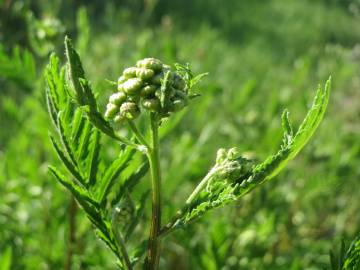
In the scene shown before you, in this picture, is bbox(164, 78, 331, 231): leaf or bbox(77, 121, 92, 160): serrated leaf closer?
bbox(164, 78, 331, 231): leaf

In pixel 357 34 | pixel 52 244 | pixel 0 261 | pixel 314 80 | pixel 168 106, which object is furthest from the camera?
pixel 357 34

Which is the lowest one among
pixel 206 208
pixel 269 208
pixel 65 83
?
pixel 206 208

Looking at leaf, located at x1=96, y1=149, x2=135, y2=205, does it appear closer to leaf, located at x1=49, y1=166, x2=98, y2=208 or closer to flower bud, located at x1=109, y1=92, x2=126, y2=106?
leaf, located at x1=49, y1=166, x2=98, y2=208

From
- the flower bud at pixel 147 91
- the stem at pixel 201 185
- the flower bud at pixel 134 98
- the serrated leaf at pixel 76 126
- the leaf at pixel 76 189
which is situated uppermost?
the serrated leaf at pixel 76 126

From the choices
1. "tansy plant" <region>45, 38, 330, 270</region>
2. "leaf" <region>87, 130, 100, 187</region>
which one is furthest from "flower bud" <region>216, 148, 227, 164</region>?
"leaf" <region>87, 130, 100, 187</region>

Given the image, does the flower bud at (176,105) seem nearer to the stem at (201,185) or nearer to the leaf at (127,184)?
the stem at (201,185)

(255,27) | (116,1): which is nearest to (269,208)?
(116,1)

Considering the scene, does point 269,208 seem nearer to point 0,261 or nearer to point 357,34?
point 0,261

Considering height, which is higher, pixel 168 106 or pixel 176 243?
pixel 176 243

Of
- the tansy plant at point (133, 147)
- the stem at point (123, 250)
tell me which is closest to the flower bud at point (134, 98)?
the tansy plant at point (133, 147)
